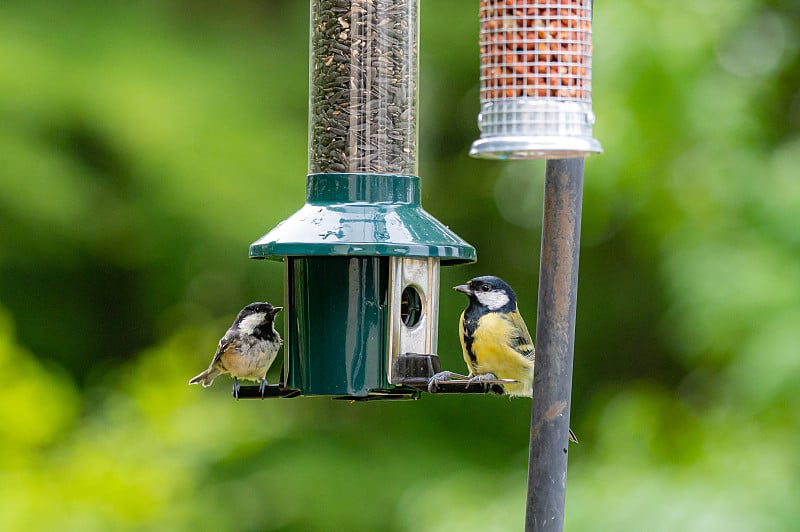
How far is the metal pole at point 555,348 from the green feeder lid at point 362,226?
1.08m

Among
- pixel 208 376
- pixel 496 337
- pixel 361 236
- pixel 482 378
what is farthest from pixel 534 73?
pixel 208 376

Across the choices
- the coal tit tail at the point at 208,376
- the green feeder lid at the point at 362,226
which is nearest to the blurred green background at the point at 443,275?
the coal tit tail at the point at 208,376

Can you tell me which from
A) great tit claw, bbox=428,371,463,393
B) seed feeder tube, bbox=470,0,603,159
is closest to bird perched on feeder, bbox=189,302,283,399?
great tit claw, bbox=428,371,463,393

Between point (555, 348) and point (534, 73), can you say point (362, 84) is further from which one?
point (555, 348)

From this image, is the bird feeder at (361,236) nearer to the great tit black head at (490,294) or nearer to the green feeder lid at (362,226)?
the green feeder lid at (362,226)

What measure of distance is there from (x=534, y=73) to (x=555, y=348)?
0.81 meters

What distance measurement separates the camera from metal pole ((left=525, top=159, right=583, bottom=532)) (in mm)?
3271

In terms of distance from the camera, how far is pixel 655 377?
32.3 feet

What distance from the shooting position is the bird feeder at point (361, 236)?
4.41 metres

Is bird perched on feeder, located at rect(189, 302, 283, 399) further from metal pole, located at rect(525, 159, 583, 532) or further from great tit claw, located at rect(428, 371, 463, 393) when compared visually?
metal pole, located at rect(525, 159, 583, 532)

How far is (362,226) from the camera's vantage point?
14.4 feet

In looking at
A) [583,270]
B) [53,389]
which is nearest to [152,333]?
[53,389]

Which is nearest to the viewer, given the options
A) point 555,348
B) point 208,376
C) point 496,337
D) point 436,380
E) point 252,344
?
point 555,348

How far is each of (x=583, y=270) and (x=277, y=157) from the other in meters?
3.01
